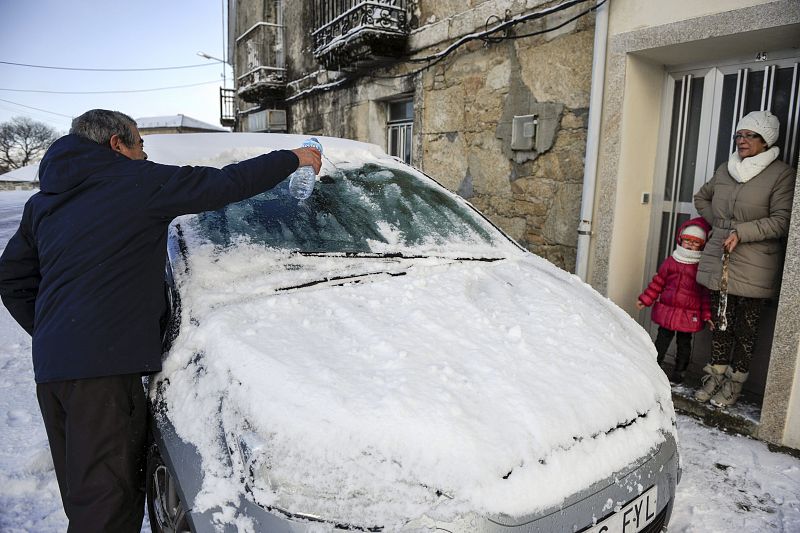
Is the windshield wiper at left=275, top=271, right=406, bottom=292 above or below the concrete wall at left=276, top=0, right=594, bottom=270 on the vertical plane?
below

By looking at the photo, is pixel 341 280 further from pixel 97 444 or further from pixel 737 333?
pixel 737 333

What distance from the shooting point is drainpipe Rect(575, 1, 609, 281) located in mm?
4078

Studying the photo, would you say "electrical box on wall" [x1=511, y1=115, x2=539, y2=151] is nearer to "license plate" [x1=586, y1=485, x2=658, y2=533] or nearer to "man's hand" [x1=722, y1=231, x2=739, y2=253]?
"man's hand" [x1=722, y1=231, x2=739, y2=253]

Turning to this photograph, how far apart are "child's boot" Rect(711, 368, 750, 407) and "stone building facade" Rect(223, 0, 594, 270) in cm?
150

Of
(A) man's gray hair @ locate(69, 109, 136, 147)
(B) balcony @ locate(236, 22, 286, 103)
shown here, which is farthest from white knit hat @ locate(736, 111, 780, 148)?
(B) balcony @ locate(236, 22, 286, 103)

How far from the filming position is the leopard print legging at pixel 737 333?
10.9ft

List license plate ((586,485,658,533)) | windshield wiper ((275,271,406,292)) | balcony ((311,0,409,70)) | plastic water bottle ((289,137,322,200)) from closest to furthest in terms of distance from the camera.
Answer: license plate ((586,485,658,533)) < windshield wiper ((275,271,406,292)) < plastic water bottle ((289,137,322,200)) < balcony ((311,0,409,70))

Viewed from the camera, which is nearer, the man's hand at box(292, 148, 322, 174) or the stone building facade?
the man's hand at box(292, 148, 322, 174)

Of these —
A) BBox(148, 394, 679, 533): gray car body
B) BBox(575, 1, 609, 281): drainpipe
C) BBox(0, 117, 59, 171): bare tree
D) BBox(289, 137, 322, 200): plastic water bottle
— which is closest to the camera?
BBox(148, 394, 679, 533): gray car body

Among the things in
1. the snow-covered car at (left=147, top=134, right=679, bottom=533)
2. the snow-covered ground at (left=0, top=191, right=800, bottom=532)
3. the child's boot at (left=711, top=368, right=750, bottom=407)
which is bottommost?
the snow-covered ground at (left=0, top=191, right=800, bottom=532)

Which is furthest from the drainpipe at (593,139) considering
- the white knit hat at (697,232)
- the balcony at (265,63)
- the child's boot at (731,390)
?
the balcony at (265,63)

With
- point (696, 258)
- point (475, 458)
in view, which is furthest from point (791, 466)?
point (475, 458)

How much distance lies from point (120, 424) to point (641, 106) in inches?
158

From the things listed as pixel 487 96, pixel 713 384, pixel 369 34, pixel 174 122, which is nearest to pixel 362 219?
pixel 713 384
